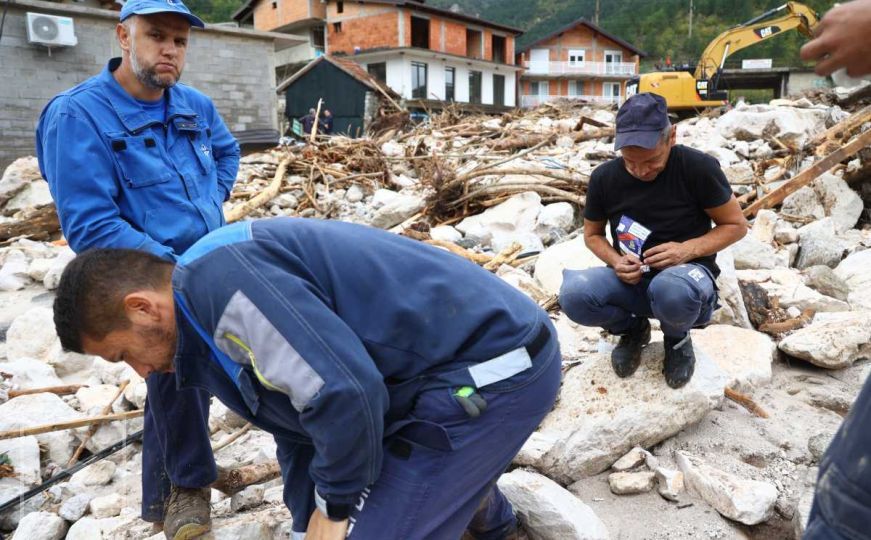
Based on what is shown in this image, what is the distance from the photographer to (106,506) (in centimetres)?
284

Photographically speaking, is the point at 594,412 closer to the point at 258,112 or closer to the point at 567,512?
the point at 567,512

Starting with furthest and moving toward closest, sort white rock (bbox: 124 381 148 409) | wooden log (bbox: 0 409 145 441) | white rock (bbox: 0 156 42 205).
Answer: white rock (bbox: 0 156 42 205) → white rock (bbox: 124 381 148 409) → wooden log (bbox: 0 409 145 441)

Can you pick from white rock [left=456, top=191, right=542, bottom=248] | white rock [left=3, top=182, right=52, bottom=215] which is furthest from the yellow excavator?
white rock [left=3, top=182, right=52, bottom=215]

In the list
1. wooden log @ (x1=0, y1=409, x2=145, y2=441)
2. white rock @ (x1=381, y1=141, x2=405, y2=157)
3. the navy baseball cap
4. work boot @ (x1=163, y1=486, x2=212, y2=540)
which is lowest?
wooden log @ (x1=0, y1=409, x2=145, y2=441)

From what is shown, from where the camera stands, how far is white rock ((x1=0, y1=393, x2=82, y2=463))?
339 centimetres

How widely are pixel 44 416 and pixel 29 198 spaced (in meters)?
7.56

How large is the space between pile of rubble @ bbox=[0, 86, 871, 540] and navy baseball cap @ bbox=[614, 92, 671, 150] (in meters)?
1.08

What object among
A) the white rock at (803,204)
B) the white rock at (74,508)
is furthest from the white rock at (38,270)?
the white rock at (803,204)

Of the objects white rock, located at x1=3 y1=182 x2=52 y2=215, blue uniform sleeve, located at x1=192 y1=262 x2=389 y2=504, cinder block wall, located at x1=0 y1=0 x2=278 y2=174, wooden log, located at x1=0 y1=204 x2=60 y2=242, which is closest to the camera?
blue uniform sleeve, located at x1=192 y1=262 x2=389 y2=504

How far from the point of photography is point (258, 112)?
16.0 meters

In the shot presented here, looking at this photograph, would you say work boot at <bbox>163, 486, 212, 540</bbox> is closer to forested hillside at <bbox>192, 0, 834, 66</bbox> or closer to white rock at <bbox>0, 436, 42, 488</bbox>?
white rock at <bbox>0, 436, 42, 488</bbox>

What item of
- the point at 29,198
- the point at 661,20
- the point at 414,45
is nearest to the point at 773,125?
the point at 29,198

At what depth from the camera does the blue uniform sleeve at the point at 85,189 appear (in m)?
2.23

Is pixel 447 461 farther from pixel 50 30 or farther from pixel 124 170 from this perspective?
pixel 50 30
